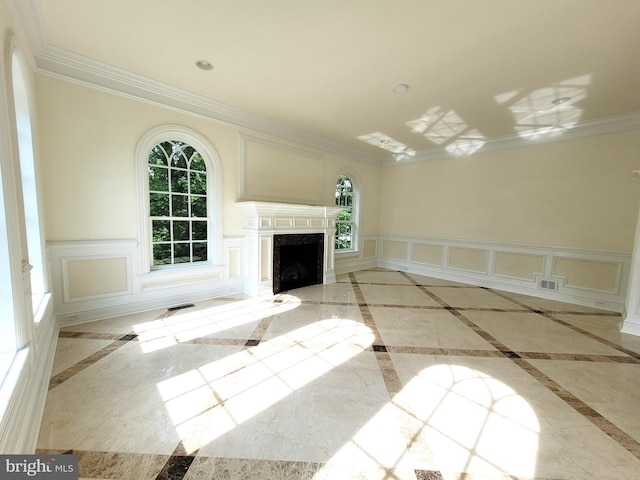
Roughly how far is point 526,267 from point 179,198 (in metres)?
5.64

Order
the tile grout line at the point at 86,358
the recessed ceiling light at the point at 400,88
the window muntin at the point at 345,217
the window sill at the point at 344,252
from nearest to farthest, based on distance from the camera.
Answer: the tile grout line at the point at 86,358, the recessed ceiling light at the point at 400,88, the window sill at the point at 344,252, the window muntin at the point at 345,217

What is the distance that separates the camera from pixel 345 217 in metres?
5.85

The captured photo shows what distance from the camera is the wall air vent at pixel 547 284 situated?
4.07 metres

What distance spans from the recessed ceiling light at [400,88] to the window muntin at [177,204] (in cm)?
267

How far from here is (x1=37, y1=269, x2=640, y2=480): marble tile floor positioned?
1.28 m

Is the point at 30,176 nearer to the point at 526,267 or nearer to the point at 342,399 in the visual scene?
the point at 342,399

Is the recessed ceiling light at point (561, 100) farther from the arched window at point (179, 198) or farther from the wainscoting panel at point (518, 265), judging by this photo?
the arched window at point (179, 198)

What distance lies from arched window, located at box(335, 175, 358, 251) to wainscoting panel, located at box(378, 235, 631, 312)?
109 cm

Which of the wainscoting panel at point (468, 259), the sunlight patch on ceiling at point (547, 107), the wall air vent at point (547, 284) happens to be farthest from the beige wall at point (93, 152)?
the wall air vent at point (547, 284)

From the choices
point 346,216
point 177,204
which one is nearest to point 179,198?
point 177,204

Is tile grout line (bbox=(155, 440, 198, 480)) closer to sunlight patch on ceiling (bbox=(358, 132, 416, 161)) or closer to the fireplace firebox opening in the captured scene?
the fireplace firebox opening

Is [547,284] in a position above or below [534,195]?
below

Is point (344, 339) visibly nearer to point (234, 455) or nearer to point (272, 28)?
point (234, 455)

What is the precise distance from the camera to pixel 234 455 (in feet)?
4.26
